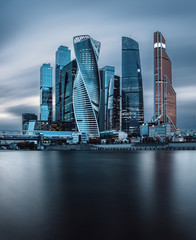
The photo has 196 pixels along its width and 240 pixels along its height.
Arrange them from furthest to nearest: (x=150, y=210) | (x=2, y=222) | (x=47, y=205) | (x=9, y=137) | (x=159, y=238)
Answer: (x=9, y=137), (x=47, y=205), (x=150, y=210), (x=2, y=222), (x=159, y=238)

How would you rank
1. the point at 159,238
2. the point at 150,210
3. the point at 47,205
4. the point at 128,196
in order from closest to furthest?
the point at 159,238
the point at 150,210
the point at 47,205
the point at 128,196

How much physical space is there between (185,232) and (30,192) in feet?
48.0

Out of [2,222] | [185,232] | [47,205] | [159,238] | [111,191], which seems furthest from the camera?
[111,191]

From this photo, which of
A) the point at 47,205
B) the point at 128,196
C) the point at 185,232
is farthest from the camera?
the point at 128,196

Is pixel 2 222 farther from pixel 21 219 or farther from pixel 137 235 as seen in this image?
pixel 137 235

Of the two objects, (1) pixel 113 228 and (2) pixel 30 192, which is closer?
(1) pixel 113 228

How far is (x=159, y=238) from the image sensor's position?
9953 millimetres

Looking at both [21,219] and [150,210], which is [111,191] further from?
[21,219]

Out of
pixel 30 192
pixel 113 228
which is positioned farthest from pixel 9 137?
pixel 113 228

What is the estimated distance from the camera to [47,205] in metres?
16.0

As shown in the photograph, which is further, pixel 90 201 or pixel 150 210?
pixel 90 201

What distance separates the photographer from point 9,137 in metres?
192

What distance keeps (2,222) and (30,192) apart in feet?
30.4

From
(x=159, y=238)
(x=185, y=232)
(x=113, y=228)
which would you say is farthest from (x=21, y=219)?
(x=185, y=232)
